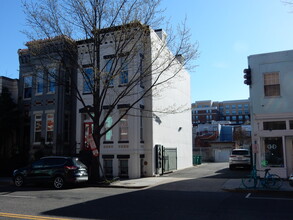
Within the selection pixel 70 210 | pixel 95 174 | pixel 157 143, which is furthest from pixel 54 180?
pixel 157 143

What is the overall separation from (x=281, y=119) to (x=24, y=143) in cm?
1898

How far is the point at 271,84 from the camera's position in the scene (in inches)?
707

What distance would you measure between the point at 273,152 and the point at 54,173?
12198 mm

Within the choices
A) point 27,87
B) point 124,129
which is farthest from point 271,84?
point 27,87

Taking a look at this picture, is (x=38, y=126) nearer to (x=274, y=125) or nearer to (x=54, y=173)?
(x=54, y=173)

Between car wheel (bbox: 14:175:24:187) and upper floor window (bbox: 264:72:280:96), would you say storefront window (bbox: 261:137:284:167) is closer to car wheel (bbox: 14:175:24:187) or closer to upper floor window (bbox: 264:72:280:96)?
upper floor window (bbox: 264:72:280:96)

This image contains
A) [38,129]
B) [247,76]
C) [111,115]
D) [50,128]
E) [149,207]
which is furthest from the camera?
[38,129]

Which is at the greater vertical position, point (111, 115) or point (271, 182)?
point (111, 115)

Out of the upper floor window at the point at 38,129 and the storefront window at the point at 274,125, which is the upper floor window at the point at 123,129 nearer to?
the upper floor window at the point at 38,129

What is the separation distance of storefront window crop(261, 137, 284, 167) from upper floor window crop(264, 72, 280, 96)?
2703 mm

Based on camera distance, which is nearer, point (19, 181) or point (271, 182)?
point (271, 182)

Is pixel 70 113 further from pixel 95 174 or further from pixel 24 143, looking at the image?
pixel 95 174

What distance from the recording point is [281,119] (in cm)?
1738

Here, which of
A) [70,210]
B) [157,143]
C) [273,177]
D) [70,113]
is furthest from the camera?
[70,113]
